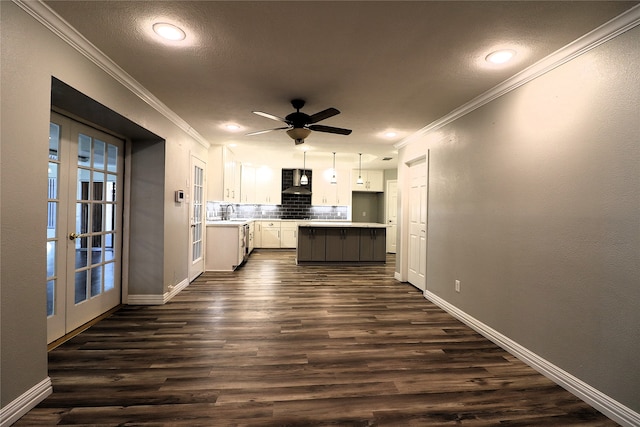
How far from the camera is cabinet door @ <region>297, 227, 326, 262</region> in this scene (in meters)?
6.52

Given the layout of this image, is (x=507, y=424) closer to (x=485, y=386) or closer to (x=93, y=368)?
(x=485, y=386)

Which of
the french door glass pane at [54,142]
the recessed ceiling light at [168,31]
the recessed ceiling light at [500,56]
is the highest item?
the recessed ceiling light at [500,56]

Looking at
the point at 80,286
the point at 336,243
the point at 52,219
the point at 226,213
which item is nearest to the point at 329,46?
the point at 52,219

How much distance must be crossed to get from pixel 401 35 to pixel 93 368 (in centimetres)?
326

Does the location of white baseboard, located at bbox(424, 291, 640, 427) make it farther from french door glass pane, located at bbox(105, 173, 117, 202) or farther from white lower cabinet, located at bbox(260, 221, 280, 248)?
white lower cabinet, located at bbox(260, 221, 280, 248)

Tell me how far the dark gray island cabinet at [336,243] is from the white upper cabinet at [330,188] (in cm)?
241

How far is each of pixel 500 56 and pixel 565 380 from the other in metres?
2.40

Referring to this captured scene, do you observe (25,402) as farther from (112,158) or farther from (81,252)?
(112,158)

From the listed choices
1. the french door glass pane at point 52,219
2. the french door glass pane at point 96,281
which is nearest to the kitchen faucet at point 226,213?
the french door glass pane at point 96,281

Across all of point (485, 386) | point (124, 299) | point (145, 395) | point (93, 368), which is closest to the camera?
point (145, 395)

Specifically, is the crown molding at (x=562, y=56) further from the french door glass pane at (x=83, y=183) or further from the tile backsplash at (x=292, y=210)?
the tile backsplash at (x=292, y=210)

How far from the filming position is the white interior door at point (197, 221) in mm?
4695

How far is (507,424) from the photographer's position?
5.55ft

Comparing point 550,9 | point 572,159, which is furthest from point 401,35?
point 572,159
